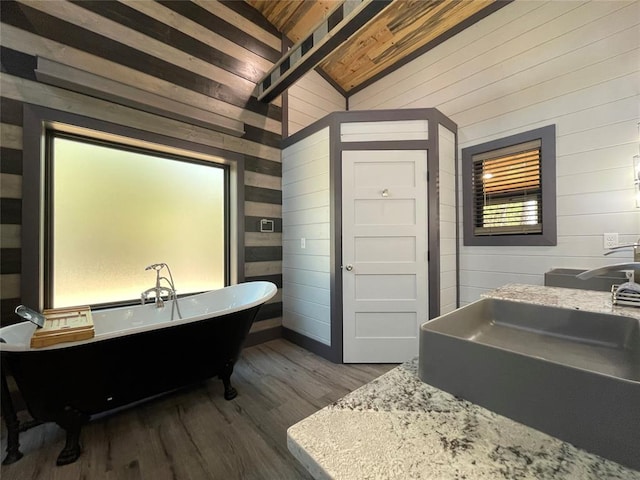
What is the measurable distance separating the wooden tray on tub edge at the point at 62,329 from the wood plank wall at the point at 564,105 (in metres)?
3.11

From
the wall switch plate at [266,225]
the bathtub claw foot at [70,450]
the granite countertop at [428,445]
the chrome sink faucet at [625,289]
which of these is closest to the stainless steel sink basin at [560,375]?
the granite countertop at [428,445]

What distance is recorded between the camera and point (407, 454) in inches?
16.1

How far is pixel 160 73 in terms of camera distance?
2.41 metres

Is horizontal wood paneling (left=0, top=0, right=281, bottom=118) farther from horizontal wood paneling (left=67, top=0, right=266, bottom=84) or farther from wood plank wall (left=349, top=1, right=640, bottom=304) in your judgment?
wood plank wall (left=349, top=1, right=640, bottom=304)

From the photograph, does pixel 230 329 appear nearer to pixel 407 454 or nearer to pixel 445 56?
pixel 407 454

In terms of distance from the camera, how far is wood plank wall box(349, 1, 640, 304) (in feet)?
6.27

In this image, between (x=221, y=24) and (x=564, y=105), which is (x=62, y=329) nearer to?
(x=221, y=24)

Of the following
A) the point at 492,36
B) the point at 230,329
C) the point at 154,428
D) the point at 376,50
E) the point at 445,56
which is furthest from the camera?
the point at 376,50

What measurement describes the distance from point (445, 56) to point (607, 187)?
2032mm

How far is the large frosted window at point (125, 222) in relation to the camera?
82.3 inches

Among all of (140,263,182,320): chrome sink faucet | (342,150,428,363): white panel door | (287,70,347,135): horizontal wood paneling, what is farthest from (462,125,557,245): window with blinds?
(140,263,182,320): chrome sink faucet

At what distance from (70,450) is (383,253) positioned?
2.47m

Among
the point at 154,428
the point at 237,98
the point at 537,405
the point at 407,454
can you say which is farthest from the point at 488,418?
the point at 237,98

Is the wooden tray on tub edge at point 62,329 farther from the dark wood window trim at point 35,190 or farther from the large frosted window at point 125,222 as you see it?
the large frosted window at point 125,222
